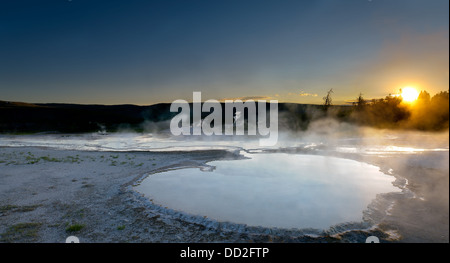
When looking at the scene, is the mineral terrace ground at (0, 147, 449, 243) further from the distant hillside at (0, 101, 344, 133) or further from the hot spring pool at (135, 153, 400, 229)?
the distant hillside at (0, 101, 344, 133)

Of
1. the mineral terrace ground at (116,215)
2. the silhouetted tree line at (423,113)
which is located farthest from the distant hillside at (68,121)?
the mineral terrace ground at (116,215)

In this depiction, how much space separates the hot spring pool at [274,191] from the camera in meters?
6.95

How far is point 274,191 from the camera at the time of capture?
9.23 meters

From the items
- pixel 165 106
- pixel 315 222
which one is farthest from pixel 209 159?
pixel 165 106

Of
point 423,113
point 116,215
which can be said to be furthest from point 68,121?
point 423,113

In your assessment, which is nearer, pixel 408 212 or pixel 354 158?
pixel 408 212

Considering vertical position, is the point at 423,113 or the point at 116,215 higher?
the point at 423,113

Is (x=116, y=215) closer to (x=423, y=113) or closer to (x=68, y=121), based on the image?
(x=423, y=113)

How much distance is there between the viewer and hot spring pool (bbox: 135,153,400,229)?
6950mm

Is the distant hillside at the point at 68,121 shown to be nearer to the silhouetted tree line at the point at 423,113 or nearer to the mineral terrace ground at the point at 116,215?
the silhouetted tree line at the point at 423,113

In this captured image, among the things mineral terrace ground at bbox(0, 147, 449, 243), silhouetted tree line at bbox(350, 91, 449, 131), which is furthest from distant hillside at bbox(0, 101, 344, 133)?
mineral terrace ground at bbox(0, 147, 449, 243)

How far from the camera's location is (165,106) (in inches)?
4309
